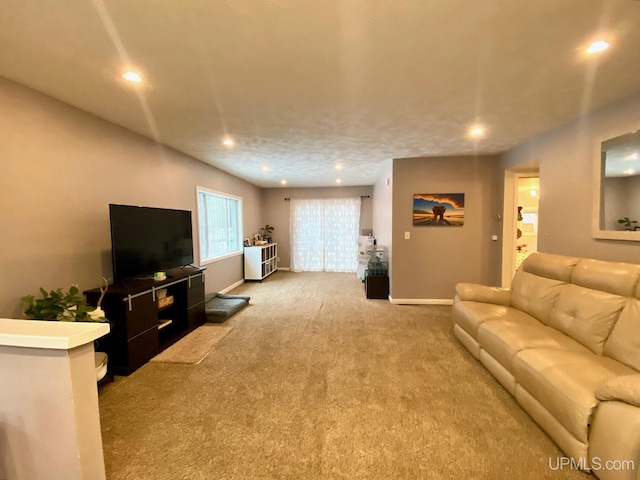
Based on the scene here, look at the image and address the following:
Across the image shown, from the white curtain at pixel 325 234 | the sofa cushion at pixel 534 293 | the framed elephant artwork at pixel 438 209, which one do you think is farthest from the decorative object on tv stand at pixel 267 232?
the sofa cushion at pixel 534 293

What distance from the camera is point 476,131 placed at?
10.5 feet

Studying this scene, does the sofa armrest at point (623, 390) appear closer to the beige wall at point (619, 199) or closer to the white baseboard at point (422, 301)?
the beige wall at point (619, 199)

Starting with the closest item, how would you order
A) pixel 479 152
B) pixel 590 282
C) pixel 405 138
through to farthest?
pixel 590 282, pixel 405 138, pixel 479 152

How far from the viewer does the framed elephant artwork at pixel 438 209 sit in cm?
444

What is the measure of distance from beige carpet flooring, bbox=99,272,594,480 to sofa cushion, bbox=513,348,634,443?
0.27m

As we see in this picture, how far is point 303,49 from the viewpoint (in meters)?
1.67

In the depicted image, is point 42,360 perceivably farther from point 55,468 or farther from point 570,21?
point 570,21

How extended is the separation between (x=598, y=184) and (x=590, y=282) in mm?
974

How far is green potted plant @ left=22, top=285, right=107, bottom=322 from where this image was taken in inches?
77.2

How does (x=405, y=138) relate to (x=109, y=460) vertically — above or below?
above

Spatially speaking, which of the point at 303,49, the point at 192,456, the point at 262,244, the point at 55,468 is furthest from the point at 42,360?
the point at 262,244

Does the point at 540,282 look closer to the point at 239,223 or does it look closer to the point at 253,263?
the point at 253,263

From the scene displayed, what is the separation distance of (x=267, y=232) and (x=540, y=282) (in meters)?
6.17

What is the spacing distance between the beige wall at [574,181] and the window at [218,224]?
191 inches
